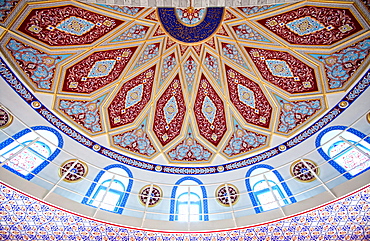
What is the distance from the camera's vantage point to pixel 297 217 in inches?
333

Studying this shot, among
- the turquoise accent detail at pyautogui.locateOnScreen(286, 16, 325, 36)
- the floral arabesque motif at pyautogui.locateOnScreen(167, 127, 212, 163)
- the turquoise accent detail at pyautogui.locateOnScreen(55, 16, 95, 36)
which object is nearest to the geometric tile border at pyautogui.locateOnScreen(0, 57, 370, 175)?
the floral arabesque motif at pyautogui.locateOnScreen(167, 127, 212, 163)

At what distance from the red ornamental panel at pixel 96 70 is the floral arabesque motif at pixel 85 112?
48cm

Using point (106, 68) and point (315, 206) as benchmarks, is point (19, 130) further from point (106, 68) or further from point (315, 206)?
point (315, 206)

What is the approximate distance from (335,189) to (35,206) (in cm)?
894

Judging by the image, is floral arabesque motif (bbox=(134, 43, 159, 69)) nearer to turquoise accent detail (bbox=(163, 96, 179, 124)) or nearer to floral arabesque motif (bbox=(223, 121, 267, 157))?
turquoise accent detail (bbox=(163, 96, 179, 124))

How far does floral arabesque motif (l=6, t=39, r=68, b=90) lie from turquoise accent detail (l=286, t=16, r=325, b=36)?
865cm

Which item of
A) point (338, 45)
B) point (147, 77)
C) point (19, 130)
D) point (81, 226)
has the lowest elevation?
point (81, 226)

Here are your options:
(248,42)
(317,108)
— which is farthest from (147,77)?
(317,108)

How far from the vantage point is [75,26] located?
982 cm

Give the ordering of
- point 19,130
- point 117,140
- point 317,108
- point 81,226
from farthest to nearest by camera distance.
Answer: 1. point 117,140
2. point 317,108
3. point 19,130
4. point 81,226

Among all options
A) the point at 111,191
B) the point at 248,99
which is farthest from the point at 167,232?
the point at 248,99

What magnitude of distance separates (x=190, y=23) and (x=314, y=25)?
474cm

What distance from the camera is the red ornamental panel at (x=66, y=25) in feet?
29.8

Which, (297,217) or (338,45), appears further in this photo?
(338,45)
